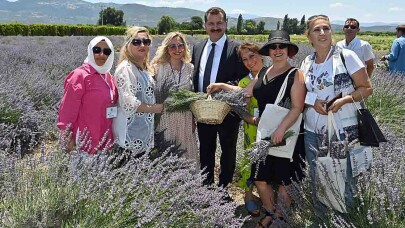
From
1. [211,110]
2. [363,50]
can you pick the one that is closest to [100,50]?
[211,110]

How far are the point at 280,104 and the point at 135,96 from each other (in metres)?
1.13

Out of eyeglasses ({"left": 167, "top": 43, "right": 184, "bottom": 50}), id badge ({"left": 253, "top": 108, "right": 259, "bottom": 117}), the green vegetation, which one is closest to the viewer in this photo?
id badge ({"left": 253, "top": 108, "right": 259, "bottom": 117})

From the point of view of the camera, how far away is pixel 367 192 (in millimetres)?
2582

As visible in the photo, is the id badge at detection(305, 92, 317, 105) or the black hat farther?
the black hat

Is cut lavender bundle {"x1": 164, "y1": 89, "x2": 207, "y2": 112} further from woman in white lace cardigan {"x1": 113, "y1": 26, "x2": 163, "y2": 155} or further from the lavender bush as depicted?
the lavender bush

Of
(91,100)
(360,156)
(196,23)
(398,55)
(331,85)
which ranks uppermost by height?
(196,23)

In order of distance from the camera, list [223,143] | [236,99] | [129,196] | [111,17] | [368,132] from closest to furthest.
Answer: [129,196], [368,132], [236,99], [223,143], [111,17]

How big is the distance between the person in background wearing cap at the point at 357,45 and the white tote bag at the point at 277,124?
10.0 feet

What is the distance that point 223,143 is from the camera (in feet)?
12.8

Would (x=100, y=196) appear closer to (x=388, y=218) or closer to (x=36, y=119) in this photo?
(x=388, y=218)

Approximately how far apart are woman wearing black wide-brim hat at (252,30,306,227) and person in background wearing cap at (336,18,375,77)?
117 inches

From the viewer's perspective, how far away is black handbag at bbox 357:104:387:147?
2.78 m

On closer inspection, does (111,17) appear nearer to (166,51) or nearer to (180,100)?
(166,51)

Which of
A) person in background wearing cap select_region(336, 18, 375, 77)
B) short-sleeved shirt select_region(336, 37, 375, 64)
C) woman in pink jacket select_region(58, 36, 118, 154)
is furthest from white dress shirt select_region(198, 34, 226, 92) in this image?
short-sleeved shirt select_region(336, 37, 375, 64)
